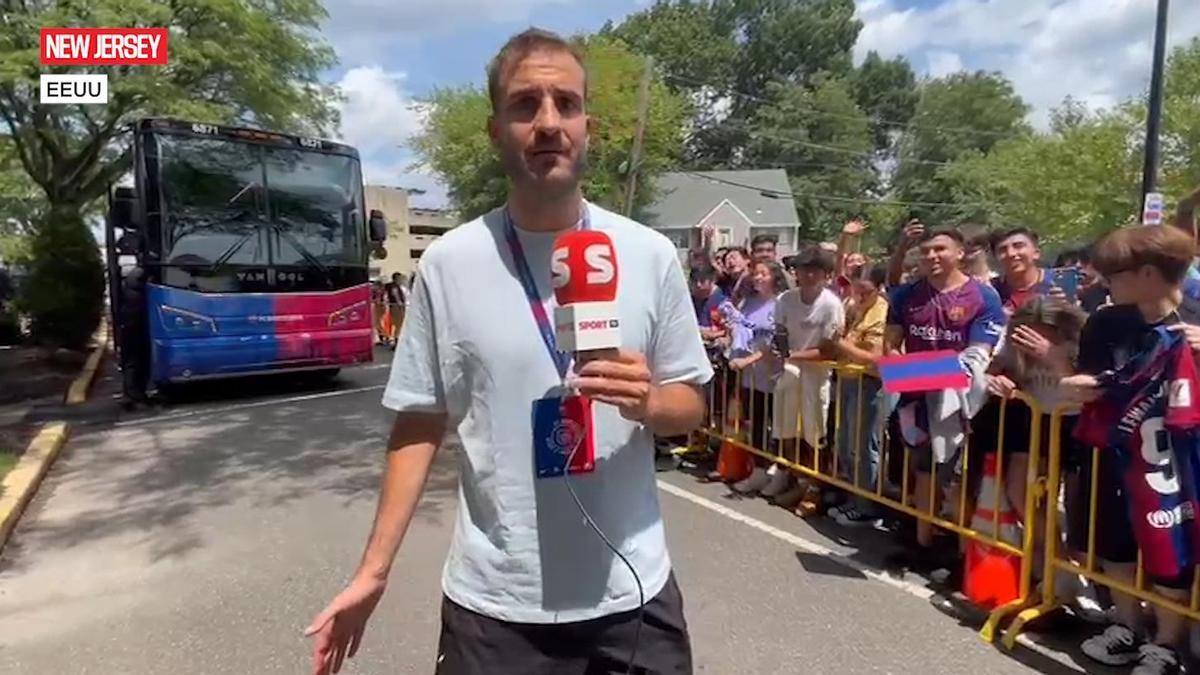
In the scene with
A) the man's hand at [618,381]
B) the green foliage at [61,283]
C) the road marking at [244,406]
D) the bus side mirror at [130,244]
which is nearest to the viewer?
the man's hand at [618,381]

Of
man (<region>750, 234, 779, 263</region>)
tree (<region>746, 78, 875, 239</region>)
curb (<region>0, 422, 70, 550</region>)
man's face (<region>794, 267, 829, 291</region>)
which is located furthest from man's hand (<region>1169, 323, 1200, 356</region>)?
tree (<region>746, 78, 875, 239</region>)

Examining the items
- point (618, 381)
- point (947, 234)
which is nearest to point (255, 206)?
point (947, 234)

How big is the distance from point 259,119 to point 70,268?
16.0 ft

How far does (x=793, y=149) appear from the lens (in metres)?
68.9

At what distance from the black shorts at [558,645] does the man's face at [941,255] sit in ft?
11.2

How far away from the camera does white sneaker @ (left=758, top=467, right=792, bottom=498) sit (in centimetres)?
646

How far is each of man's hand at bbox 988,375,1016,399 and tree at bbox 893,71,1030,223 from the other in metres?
65.5

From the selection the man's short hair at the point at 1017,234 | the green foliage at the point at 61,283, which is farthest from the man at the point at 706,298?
the green foliage at the point at 61,283

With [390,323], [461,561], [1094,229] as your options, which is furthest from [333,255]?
[1094,229]

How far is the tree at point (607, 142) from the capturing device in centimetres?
4112

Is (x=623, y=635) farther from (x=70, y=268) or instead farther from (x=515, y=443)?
(x=70, y=268)

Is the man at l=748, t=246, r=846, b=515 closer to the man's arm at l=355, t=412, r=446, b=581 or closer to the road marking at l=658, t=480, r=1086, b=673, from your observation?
the road marking at l=658, t=480, r=1086, b=673

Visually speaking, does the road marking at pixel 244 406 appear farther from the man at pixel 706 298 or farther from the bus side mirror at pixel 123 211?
the man at pixel 706 298

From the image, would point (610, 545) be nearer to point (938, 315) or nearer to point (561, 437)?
point (561, 437)
